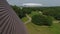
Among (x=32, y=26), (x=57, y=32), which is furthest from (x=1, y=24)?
(x=32, y=26)

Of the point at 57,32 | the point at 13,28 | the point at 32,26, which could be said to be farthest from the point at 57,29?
the point at 13,28

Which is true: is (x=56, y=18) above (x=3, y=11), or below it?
below

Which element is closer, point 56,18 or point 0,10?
point 0,10

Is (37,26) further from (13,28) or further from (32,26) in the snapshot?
(13,28)

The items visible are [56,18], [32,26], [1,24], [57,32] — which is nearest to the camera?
[1,24]

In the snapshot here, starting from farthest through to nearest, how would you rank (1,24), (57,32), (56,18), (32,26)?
(56,18) < (32,26) < (57,32) < (1,24)

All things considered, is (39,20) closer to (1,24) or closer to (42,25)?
(42,25)

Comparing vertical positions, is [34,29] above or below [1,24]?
below

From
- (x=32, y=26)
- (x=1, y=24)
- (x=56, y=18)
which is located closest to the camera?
(x=1, y=24)

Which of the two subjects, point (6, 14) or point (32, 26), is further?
point (32, 26)
